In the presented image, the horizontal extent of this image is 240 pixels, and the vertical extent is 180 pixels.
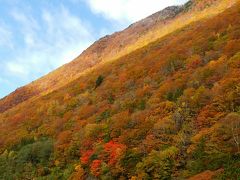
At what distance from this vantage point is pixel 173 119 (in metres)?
66.2

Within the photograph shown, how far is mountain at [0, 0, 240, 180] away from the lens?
178ft

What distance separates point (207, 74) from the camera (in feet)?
256

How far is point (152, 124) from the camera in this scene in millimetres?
69812

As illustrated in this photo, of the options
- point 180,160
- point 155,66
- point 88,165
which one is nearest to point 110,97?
point 155,66

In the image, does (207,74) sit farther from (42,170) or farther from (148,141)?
(42,170)

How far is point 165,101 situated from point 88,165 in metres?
17.6

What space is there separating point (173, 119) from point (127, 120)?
1319 cm

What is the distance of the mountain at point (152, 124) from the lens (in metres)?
54.2

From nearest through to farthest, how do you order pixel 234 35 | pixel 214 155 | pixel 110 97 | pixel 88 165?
pixel 214 155 < pixel 88 165 < pixel 234 35 < pixel 110 97

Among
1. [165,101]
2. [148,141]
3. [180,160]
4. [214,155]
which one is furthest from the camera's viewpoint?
[165,101]

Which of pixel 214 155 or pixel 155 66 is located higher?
pixel 155 66

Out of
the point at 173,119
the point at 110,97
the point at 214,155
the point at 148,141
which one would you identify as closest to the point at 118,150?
the point at 148,141

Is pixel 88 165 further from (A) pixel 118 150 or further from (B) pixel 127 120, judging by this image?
(B) pixel 127 120

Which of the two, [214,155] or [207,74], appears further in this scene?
[207,74]
